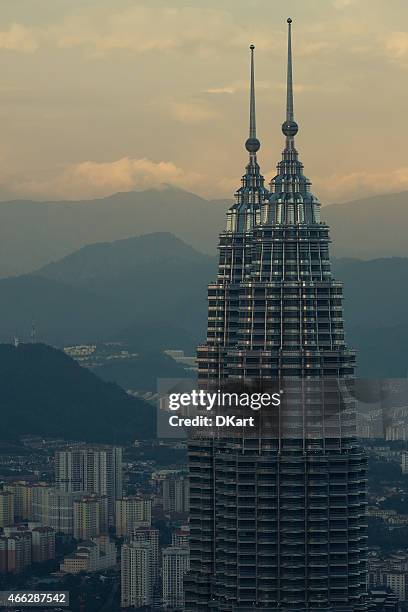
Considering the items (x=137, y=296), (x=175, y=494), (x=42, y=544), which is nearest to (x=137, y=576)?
(x=42, y=544)

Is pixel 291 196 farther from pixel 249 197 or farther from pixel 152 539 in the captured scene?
pixel 152 539

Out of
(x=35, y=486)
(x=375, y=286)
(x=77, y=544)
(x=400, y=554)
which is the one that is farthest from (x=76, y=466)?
(x=375, y=286)

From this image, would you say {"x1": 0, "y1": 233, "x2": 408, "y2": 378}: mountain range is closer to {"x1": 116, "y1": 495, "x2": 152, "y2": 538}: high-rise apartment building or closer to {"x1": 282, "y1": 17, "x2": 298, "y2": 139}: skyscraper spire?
{"x1": 116, "y1": 495, "x2": 152, "y2": 538}: high-rise apartment building

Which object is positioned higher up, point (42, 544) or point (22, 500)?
point (22, 500)

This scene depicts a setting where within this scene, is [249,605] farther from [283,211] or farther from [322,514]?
[283,211]

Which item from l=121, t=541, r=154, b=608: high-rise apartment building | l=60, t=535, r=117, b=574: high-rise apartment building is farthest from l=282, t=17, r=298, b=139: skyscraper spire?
l=60, t=535, r=117, b=574: high-rise apartment building

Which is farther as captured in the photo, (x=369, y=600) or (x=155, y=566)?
(x=155, y=566)
